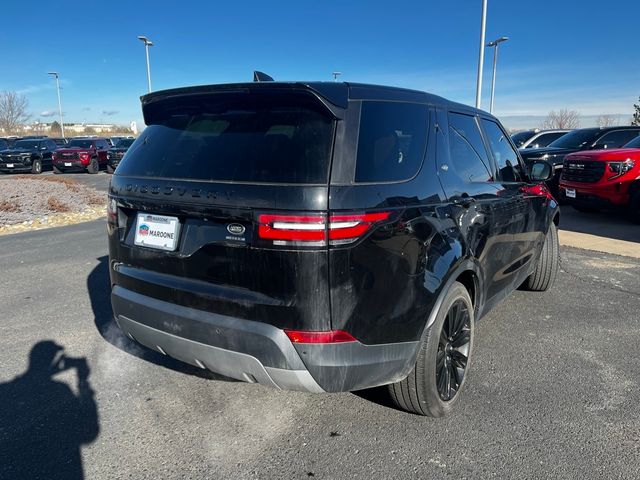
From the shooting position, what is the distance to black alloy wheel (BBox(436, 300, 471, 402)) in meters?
2.87

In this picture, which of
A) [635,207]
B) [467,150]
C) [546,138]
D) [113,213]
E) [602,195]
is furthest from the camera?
[546,138]

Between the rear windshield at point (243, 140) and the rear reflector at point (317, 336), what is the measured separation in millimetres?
694

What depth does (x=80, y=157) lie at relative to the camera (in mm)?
22750

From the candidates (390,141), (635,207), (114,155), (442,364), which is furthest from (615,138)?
(114,155)

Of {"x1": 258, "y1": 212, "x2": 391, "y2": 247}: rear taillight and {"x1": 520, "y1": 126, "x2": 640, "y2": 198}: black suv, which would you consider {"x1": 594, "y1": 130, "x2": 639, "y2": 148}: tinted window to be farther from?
{"x1": 258, "y1": 212, "x2": 391, "y2": 247}: rear taillight

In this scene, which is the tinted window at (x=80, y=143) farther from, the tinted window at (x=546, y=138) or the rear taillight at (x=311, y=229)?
the rear taillight at (x=311, y=229)

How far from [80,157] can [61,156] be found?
836 millimetres

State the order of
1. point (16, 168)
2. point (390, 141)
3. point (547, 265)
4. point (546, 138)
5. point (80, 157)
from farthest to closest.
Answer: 1. point (16, 168)
2. point (80, 157)
3. point (546, 138)
4. point (547, 265)
5. point (390, 141)

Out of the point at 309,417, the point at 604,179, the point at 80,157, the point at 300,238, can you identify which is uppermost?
the point at 300,238

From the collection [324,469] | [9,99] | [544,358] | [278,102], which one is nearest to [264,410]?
[324,469]

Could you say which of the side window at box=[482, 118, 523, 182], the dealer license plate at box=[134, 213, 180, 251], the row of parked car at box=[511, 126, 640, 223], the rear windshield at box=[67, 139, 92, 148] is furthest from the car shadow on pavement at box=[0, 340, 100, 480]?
the rear windshield at box=[67, 139, 92, 148]

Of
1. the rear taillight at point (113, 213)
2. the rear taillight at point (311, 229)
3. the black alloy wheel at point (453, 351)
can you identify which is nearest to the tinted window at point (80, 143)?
the rear taillight at point (113, 213)

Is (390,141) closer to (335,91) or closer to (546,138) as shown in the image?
(335,91)

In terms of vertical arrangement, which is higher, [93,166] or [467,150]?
[467,150]
